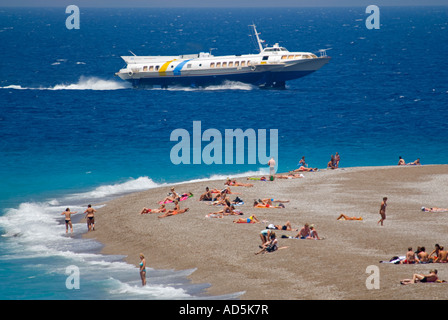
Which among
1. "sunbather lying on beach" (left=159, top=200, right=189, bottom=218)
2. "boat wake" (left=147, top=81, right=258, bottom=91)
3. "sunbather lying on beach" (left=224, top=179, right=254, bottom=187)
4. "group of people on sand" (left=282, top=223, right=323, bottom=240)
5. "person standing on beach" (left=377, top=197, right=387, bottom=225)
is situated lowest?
"group of people on sand" (left=282, top=223, right=323, bottom=240)

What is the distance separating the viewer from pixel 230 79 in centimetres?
9450

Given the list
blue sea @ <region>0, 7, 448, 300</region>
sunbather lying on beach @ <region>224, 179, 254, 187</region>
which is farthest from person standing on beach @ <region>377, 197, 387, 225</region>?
sunbather lying on beach @ <region>224, 179, 254, 187</region>

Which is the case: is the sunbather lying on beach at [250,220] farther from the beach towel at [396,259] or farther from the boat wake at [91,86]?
the boat wake at [91,86]

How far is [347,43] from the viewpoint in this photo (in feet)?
565

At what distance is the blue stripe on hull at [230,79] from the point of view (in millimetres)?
93250

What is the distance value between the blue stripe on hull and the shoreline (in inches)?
1734

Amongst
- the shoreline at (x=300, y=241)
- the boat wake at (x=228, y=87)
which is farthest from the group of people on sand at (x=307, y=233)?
the boat wake at (x=228, y=87)

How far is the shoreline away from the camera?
2752cm

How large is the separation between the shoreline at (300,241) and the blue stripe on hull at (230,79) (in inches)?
1734

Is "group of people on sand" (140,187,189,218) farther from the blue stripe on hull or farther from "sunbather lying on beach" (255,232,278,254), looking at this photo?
the blue stripe on hull

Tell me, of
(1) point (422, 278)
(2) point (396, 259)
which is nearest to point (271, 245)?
(2) point (396, 259)

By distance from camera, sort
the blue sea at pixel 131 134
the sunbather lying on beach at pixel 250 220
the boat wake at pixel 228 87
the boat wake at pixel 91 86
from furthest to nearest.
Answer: the boat wake at pixel 91 86, the boat wake at pixel 228 87, the sunbather lying on beach at pixel 250 220, the blue sea at pixel 131 134
